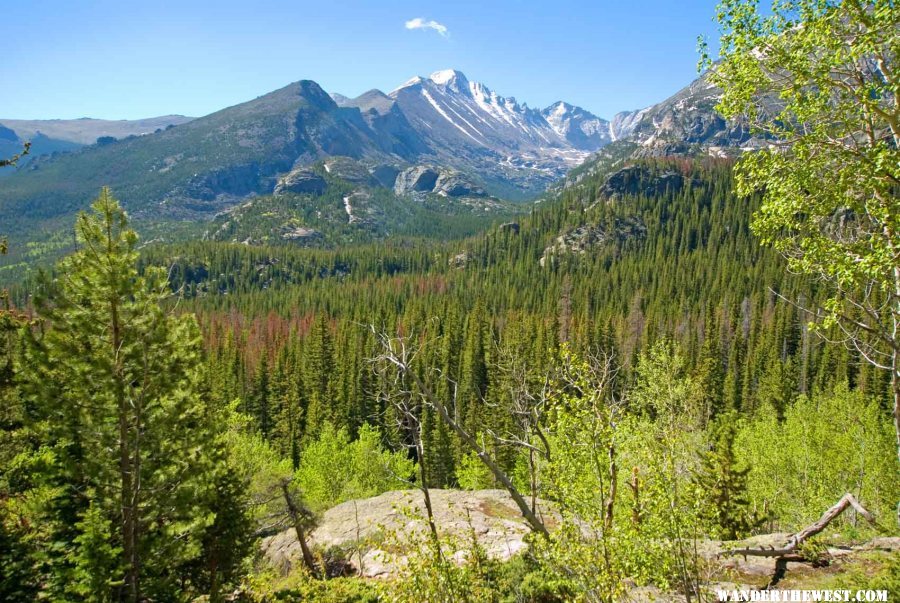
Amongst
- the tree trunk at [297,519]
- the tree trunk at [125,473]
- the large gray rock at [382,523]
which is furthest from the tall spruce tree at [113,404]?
the large gray rock at [382,523]

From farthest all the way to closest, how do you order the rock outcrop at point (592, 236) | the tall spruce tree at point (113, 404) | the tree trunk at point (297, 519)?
the rock outcrop at point (592, 236) < the tree trunk at point (297, 519) < the tall spruce tree at point (113, 404)

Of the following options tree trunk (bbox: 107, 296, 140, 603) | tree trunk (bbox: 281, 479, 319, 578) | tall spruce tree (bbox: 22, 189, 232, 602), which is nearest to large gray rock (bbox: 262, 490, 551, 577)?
tree trunk (bbox: 281, 479, 319, 578)

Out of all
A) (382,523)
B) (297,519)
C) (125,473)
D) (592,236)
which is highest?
(592,236)

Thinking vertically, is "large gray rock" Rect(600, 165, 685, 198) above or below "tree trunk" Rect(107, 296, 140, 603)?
above

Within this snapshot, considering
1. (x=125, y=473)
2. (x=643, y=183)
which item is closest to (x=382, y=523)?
(x=125, y=473)

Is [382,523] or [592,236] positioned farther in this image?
[592,236]

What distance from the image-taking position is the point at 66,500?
12.3 m

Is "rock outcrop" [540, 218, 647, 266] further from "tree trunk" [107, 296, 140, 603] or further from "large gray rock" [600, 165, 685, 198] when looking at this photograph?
"tree trunk" [107, 296, 140, 603]

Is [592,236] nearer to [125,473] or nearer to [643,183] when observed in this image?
[643,183]

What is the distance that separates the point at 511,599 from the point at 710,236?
173 metres

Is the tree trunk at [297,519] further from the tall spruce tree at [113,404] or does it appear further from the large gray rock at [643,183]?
the large gray rock at [643,183]

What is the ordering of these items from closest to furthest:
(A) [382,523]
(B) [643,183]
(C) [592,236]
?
(A) [382,523] → (C) [592,236] → (B) [643,183]

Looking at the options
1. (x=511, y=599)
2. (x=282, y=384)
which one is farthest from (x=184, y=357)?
(x=282, y=384)

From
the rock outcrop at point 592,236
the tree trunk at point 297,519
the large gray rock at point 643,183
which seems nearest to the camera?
the tree trunk at point 297,519
